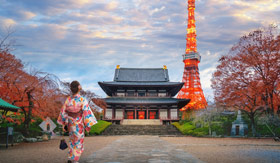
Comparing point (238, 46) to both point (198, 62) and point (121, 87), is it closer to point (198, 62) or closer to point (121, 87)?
point (121, 87)

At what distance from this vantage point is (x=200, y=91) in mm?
47062

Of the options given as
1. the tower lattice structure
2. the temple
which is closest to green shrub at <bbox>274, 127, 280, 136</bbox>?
the temple

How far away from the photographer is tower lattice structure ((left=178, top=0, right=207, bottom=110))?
154 ft

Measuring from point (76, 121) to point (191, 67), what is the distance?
4760 centimetres

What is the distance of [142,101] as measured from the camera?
33250 mm

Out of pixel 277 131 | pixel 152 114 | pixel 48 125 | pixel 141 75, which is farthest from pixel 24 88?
pixel 141 75

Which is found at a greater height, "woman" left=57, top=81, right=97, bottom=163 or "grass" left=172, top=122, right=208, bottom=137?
"woman" left=57, top=81, right=97, bottom=163

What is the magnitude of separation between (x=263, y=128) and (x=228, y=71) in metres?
5.50

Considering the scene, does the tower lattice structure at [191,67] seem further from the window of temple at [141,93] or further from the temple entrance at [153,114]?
the window of temple at [141,93]

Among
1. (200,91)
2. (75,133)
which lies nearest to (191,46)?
(200,91)

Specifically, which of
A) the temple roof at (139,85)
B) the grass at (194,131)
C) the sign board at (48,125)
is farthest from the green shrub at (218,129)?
the temple roof at (139,85)

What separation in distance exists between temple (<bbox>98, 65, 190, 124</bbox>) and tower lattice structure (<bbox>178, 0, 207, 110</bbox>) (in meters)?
10.6

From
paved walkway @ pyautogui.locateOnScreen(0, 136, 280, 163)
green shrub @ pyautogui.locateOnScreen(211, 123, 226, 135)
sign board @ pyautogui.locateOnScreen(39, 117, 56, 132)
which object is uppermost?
sign board @ pyautogui.locateOnScreen(39, 117, 56, 132)

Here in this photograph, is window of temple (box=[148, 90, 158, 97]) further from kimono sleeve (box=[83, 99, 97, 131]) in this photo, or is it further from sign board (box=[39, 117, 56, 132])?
kimono sleeve (box=[83, 99, 97, 131])
